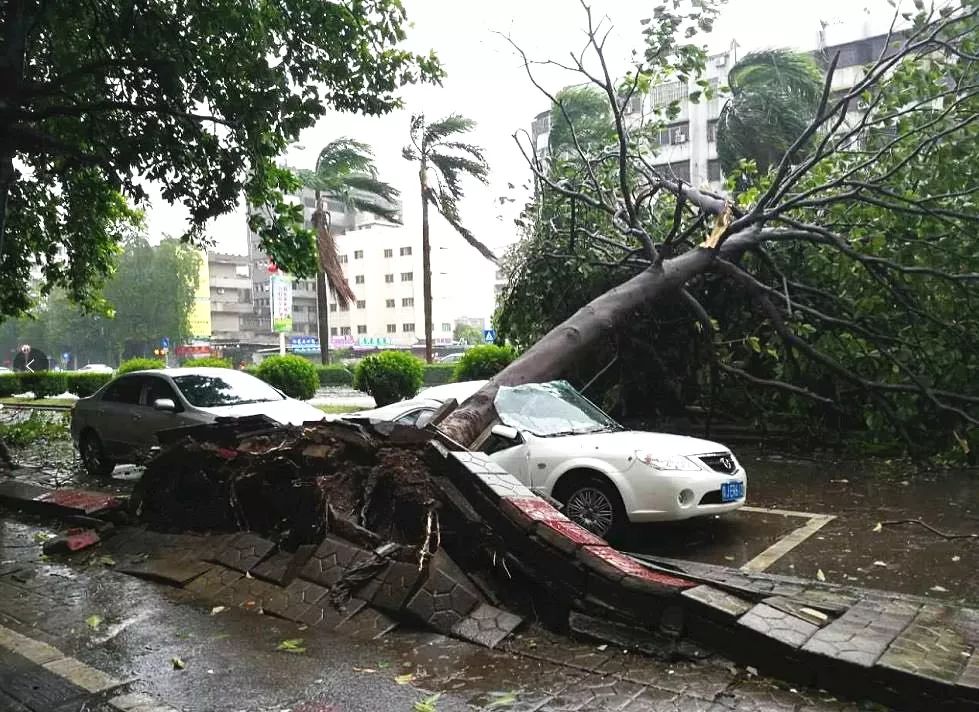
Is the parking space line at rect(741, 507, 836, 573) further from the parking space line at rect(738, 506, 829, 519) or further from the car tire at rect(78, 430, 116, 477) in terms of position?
the car tire at rect(78, 430, 116, 477)

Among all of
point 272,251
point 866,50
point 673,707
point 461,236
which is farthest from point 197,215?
point 866,50

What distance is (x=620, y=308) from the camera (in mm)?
9602

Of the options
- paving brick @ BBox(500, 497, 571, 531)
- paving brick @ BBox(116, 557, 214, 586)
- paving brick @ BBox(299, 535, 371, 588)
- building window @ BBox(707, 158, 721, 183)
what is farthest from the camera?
building window @ BBox(707, 158, 721, 183)

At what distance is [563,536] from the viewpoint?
4906 millimetres

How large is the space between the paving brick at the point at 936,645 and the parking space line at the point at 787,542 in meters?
1.50

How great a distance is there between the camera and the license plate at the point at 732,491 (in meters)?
6.63

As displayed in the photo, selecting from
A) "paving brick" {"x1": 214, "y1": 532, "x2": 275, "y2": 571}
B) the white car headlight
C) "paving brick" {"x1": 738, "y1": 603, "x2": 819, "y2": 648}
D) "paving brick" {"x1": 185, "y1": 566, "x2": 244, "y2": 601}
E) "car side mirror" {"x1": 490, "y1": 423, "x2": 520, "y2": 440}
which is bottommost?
"paving brick" {"x1": 185, "y1": 566, "x2": 244, "y2": 601}

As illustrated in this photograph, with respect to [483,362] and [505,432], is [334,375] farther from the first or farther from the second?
[505,432]

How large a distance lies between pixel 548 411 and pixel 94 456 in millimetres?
7526

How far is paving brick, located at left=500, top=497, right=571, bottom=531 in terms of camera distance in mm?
5090

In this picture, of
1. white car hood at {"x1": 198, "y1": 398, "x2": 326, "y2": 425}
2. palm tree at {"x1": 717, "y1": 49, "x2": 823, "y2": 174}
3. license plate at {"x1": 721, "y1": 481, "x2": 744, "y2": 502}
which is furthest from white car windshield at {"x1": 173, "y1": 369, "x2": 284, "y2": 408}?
palm tree at {"x1": 717, "y1": 49, "x2": 823, "y2": 174}

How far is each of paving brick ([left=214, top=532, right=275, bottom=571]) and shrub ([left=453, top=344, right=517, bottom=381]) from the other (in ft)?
39.1

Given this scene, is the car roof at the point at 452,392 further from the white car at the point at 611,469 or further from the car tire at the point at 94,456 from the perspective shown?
the car tire at the point at 94,456

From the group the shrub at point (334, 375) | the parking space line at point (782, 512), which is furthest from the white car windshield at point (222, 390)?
the shrub at point (334, 375)
